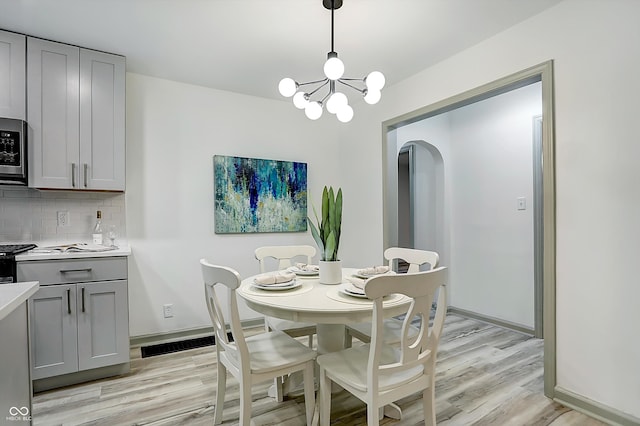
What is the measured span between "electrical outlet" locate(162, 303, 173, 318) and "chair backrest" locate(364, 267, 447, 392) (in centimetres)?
234

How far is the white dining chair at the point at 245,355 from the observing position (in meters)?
1.52

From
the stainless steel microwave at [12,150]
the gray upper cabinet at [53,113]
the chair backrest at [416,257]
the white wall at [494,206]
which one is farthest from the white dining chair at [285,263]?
the white wall at [494,206]

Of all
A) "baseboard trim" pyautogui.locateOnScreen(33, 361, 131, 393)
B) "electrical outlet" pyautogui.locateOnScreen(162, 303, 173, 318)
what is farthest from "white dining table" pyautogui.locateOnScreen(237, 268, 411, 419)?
"electrical outlet" pyautogui.locateOnScreen(162, 303, 173, 318)

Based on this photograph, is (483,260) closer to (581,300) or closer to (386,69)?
(581,300)

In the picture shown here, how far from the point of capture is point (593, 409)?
1899 millimetres

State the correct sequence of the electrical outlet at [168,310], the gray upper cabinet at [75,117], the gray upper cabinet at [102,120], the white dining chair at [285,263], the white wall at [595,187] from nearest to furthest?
1. the white wall at [595,187]
2. the white dining chair at [285,263]
3. the gray upper cabinet at [75,117]
4. the gray upper cabinet at [102,120]
5. the electrical outlet at [168,310]

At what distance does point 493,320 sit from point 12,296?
385 cm

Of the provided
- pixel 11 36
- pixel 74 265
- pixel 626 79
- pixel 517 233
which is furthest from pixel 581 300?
pixel 11 36

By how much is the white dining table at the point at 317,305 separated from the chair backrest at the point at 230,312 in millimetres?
139

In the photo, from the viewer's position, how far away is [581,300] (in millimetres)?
1964

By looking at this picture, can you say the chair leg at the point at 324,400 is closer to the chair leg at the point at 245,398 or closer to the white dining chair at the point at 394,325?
the chair leg at the point at 245,398

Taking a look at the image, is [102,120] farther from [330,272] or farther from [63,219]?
[330,272]

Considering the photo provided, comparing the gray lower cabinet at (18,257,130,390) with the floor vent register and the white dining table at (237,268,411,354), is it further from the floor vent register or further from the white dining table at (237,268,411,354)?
the white dining table at (237,268,411,354)

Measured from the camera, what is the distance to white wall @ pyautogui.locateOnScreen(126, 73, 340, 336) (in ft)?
9.86
